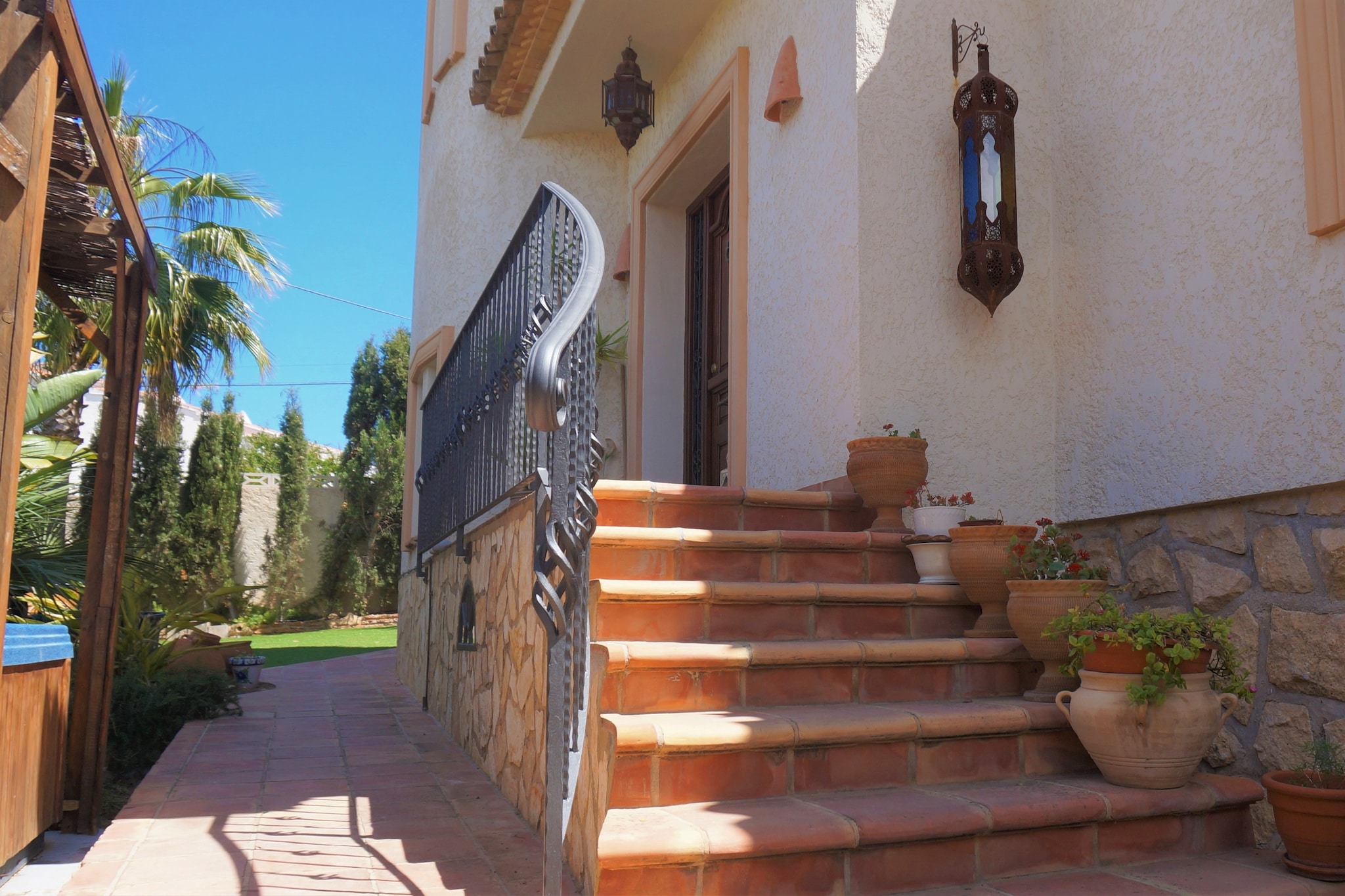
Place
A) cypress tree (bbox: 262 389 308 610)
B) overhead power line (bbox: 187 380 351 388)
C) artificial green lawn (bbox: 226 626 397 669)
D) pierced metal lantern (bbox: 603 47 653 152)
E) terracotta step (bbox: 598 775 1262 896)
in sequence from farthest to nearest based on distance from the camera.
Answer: cypress tree (bbox: 262 389 308 610)
artificial green lawn (bbox: 226 626 397 669)
overhead power line (bbox: 187 380 351 388)
pierced metal lantern (bbox: 603 47 653 152)
terracotta step (bbox: 598 775 1262 896)

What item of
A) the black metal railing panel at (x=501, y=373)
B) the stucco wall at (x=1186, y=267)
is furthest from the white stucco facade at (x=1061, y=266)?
the black metal railing panel at (x=501, y=373)

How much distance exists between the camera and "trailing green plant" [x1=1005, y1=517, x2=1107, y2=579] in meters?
3.12

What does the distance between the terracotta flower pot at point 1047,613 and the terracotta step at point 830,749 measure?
14 cm

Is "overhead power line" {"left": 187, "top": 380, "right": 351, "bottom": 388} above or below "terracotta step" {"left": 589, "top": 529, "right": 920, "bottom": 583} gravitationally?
above

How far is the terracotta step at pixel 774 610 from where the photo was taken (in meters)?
2.96

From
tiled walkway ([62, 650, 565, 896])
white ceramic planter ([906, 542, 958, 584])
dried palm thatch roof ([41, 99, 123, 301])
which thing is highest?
dried palm thatch roof ([41, 99, 123, 301])

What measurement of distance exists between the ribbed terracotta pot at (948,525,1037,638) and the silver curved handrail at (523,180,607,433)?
5.04 feet

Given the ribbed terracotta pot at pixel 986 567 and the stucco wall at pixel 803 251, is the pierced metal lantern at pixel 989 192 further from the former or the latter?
the ribbed terracotta pot at pixel 986 567

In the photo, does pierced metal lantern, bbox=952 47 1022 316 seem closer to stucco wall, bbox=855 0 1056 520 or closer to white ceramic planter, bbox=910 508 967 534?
stucco wall, bbox=855 0 1056 520

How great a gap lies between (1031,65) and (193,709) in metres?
5.57

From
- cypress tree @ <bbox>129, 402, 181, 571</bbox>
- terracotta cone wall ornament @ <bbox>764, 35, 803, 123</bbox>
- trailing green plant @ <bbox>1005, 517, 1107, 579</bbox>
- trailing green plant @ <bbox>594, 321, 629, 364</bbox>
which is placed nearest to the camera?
trailing green plant @ <bbox>1005, 517, 1107, 579</bbox>

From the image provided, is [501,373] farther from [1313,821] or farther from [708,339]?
[1313,821]

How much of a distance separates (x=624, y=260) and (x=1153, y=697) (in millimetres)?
5476

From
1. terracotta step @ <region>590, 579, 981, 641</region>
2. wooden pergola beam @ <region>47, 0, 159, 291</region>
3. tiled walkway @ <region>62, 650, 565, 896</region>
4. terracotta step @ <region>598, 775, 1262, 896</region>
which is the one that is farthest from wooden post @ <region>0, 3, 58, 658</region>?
terracotta step @ <region>598, 775, 1262, 896</region>
